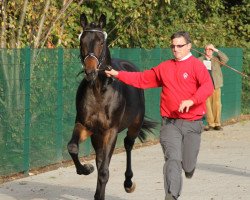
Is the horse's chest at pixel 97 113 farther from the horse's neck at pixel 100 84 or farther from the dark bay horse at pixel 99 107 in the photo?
the horse's neck at pixel 100 84

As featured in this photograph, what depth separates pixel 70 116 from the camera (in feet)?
49.0

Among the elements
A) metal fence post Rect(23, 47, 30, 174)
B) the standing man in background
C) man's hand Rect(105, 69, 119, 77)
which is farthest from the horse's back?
the standing man in background

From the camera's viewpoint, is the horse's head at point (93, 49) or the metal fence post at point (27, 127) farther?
the metal fence post at point (27, 127)

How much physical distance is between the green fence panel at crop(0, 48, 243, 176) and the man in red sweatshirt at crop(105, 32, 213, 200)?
3596mm

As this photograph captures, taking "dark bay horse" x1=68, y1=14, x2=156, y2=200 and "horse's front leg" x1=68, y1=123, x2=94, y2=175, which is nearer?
"dark bay horse" x1=68, y1=14, x2=156, y2=200

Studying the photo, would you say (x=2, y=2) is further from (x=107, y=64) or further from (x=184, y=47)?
(x=184, y=47)

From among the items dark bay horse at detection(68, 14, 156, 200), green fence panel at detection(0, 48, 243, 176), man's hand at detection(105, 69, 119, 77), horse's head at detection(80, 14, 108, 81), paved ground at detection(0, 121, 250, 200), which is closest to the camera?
horse's head at detection(80, 14, 108, 81)

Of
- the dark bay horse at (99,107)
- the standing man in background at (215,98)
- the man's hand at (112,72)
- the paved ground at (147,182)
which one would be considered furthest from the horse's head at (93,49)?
the standing man in background at (215,98)

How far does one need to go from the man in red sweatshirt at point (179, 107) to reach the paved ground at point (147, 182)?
6.34 ft

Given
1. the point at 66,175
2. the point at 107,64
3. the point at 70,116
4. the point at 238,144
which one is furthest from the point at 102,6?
the point at 107,64

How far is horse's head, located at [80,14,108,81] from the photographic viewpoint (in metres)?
9.62

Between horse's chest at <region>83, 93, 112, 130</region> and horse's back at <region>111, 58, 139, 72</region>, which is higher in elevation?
horse's back at <region>111, 58, 139, 72</region>

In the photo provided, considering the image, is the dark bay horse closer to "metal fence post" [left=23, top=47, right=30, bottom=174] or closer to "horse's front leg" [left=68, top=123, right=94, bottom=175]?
"horse's front leg" [left=68, top=123, right=94, bottom=175]

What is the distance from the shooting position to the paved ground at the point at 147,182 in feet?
37.4
